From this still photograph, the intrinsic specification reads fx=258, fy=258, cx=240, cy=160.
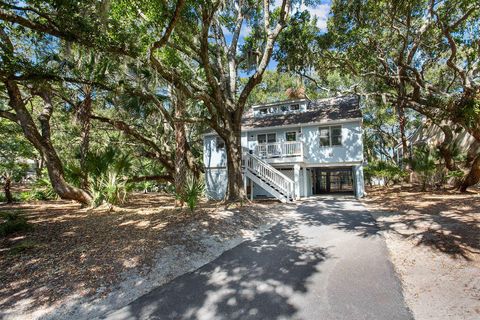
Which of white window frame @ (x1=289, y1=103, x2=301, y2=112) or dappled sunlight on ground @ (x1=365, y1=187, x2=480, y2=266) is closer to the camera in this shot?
dappled sunlight on ground @ (x1=365, y1=187, x2=480, y2=266)

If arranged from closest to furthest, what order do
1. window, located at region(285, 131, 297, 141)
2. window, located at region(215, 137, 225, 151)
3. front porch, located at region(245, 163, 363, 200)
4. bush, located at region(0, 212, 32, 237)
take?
bush, located at region(0, 212, 32, 237)
front porch, located at region(245, 163, 363, 200)
window, located at region(285, 131, 297, 141)
window, located at region(215, 137, 225, 151)

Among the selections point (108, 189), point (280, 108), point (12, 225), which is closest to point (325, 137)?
point (280, 108)

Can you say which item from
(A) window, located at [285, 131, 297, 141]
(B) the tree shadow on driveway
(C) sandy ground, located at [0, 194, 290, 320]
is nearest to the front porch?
(A) window, located at [285, 131, 297, 141]

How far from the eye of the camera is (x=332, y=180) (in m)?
28.3

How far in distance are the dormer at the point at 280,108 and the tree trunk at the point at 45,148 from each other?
14580 millimetres

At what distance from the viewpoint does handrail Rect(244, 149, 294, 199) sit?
14.2 meters

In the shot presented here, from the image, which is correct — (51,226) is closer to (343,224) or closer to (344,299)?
(344,299)

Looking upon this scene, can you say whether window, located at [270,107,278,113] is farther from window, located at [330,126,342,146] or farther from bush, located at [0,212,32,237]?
bush, located at [0,212,32,237]

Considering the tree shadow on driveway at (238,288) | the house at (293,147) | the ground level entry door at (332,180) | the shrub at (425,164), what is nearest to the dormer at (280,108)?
the house at (293,147)

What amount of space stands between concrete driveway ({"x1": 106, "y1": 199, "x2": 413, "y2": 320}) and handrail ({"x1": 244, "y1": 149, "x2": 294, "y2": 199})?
7.53 metres

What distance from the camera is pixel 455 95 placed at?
1212cm

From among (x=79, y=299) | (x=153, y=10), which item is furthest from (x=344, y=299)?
(x=153, y=10)

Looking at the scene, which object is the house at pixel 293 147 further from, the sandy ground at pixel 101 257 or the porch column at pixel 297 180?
the sandy ground at pixel 101 257

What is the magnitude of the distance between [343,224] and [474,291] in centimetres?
452
